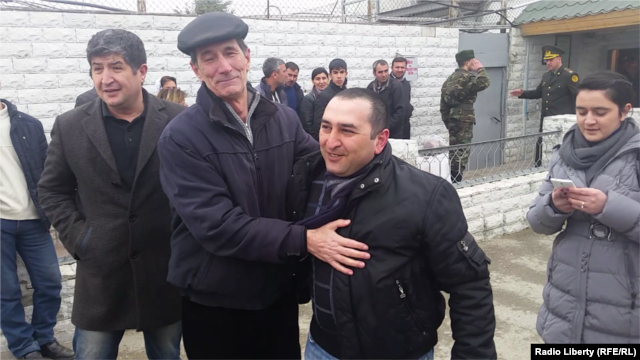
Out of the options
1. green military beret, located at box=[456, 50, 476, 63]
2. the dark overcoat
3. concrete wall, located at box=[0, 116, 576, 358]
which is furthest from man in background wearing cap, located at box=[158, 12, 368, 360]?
green military beret, located at box=[456, 50, 476, 63]

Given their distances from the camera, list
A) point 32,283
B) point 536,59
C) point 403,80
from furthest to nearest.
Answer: point 536,59, point 403,80, point 32,283

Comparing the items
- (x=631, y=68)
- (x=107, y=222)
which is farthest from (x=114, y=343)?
(x=631, y=68)

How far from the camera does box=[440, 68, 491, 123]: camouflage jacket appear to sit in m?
6.61

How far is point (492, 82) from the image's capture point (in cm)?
943

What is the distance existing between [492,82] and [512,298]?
6.10m

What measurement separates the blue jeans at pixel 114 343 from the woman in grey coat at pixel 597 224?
192cm

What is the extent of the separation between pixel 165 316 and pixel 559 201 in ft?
6.62

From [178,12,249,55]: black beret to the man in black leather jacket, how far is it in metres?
0.51

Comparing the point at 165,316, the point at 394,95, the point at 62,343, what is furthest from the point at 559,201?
the point at 394,95

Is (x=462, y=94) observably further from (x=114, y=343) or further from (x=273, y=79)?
(x=114, y=343)

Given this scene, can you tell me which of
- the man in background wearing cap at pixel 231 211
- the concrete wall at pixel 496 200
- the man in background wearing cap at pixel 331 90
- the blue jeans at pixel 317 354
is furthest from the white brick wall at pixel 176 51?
the blue jeans at pixel 317 354

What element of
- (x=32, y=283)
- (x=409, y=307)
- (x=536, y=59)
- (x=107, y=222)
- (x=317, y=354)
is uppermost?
(x=536, y=59)

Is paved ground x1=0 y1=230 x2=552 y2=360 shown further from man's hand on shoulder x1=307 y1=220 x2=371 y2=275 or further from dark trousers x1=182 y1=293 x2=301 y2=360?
man's hand on shoulder x1=307 y1=220 x2=371 y2=275

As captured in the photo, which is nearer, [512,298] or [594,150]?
[594,150]
